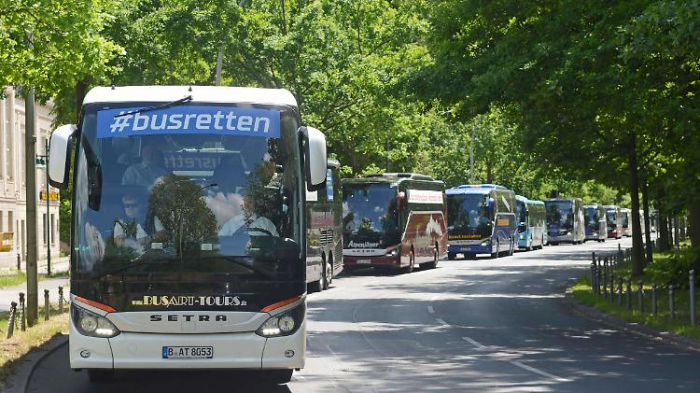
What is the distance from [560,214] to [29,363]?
79.6m

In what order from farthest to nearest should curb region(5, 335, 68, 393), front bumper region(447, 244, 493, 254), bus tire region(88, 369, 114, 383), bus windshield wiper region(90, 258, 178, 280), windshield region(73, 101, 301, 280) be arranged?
front bumper region(447, 244, 493, 254) < bus tire region(88, 369, 114, 383) < curb region(5, 335, 68, 393) < windshield region(73, 101, 301, 280) < bus windshield wiper region(90, 258, 178, 280)

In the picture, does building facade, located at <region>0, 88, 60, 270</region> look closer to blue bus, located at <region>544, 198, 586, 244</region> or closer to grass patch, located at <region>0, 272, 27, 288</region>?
grass patch, located at <region>0, 272, 27, 288</region>

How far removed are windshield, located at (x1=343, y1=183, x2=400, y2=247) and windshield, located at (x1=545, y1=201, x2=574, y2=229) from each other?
49.0 m

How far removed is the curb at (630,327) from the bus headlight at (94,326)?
996 centimetres

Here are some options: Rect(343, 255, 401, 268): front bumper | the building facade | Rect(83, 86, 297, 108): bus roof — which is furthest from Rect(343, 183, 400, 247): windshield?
Rect(83, 86, 297, 108): bus roof

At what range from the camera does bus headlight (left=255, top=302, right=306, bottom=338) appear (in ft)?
39.7

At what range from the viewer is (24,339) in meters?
18.3

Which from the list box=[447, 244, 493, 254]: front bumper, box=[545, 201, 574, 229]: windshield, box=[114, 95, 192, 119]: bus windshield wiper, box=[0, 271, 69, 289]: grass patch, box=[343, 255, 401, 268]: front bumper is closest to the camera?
box=[114, 95, 192, 119]: bus windshield wiper

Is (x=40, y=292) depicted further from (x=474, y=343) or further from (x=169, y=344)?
(x=169, y=344)

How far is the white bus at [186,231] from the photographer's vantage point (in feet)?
39.2

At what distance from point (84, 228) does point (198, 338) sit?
1569 millimetres

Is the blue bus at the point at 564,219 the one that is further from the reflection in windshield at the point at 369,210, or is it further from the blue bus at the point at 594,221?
the reflection in windshield at the point at 369,210

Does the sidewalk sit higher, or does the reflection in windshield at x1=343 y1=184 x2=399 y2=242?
the reflection in windshield at x1=343 y1=184 x2=399 y2=242

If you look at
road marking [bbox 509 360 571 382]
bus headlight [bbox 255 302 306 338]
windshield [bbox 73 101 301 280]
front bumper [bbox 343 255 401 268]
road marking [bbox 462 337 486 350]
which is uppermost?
windshield [bbox 73 101 301 280]
